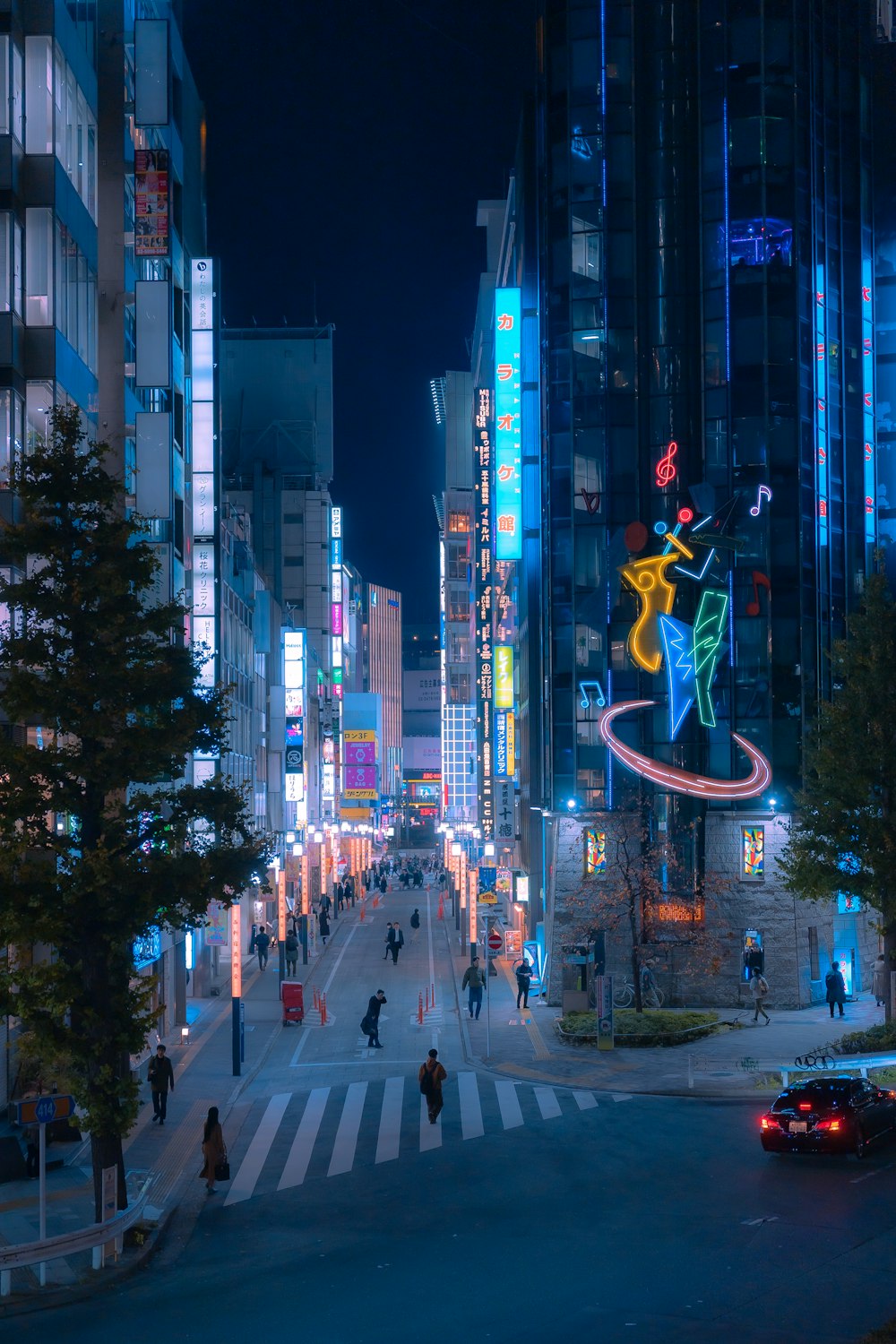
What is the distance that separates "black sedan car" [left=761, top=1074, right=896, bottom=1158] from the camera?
21812 mm

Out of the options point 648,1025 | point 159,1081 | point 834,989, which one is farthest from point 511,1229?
point 834,989

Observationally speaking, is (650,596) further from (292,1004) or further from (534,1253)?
(534,1253)

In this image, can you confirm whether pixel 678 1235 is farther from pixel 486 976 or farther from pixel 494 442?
pixel 494 442

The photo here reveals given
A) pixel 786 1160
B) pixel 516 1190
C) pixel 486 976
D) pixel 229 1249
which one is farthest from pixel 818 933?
pixel 229 1249

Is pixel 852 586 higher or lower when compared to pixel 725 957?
higher

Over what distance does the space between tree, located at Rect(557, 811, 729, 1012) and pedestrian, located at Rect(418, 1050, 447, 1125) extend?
474 inches

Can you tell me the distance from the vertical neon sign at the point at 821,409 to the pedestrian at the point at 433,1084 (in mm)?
24700

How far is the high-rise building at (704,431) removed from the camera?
4291 centimetres

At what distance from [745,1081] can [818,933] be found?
14073mm

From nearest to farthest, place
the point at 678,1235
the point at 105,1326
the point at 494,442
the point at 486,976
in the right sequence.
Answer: the point at 105,1326 < the point at 678,1235 < the point at 486,976 < the point at 494,442

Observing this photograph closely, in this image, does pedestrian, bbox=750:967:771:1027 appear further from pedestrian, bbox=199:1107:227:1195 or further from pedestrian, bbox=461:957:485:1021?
pedestrian, bbox=199:1107:227:1195

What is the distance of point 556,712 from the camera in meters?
45.5

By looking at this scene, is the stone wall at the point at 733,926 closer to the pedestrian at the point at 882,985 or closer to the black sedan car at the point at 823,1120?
the pedestrian at the point at 882,985

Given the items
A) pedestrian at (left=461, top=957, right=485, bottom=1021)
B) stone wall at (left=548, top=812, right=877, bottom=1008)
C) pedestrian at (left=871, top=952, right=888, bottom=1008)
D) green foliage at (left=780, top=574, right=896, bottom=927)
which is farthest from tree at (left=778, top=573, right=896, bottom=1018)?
pedestrian at (left=461, top=957, right=485, bottom=1021)
